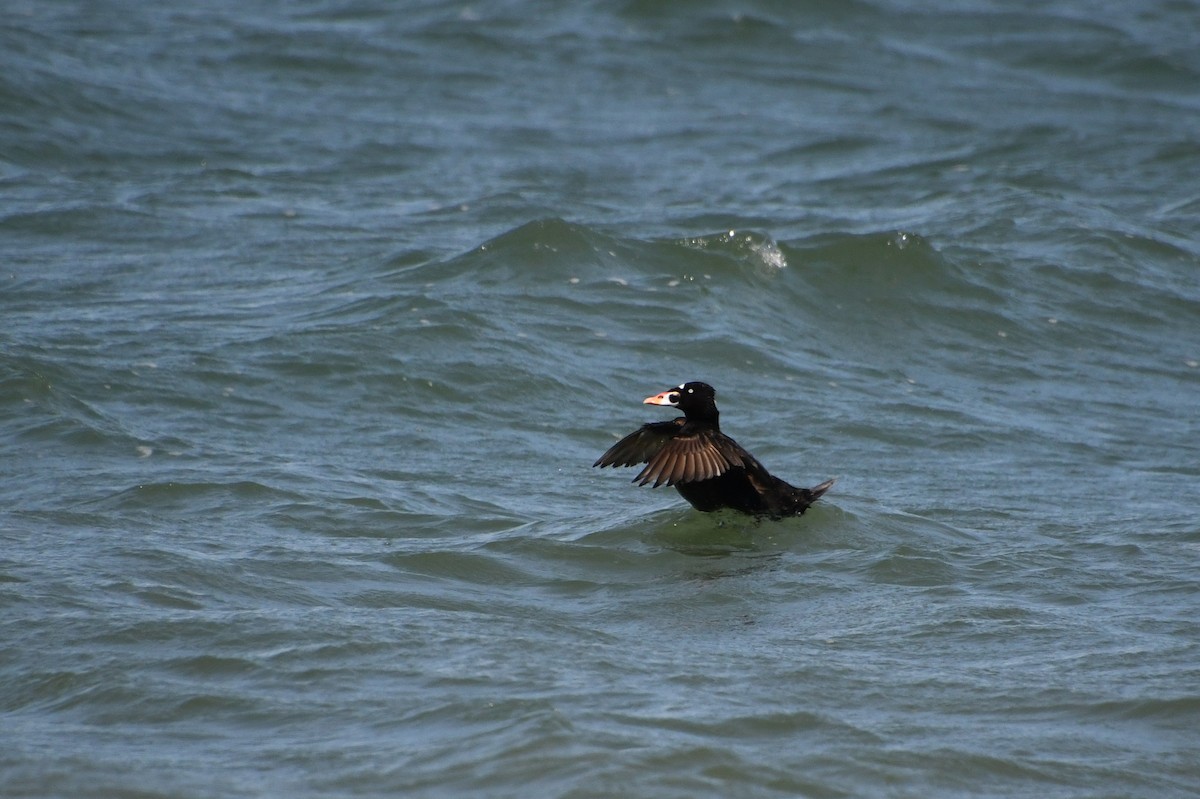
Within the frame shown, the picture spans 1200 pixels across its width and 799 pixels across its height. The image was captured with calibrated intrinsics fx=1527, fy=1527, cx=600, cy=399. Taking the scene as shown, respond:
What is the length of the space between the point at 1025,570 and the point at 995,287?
238 inches

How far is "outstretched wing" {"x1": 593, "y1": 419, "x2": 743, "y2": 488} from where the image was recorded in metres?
7.00

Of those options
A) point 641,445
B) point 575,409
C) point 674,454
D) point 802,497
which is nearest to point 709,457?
point 674,454

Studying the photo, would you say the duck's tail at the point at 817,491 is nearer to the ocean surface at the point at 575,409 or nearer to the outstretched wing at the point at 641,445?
the ocean surface at the point at 575,409

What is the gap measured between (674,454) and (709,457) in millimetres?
164

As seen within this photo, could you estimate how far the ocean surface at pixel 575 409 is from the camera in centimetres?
478

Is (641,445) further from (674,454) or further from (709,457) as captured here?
(709,457)

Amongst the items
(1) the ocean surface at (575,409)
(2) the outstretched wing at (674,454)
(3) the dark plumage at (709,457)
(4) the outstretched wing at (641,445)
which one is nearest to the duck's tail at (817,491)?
(3) the dark plumage at (709,457)

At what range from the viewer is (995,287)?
40.3 feet

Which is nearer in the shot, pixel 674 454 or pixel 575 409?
pixel 674 454

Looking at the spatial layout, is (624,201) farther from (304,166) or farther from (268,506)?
(268,506)

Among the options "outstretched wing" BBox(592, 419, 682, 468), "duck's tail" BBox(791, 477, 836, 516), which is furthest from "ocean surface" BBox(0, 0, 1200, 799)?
"outstretched wing" BBox(592, 419, 682, 468)

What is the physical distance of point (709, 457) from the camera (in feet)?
23.4

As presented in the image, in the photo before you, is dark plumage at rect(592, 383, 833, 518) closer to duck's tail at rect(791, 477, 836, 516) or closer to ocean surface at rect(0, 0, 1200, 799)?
duck's tail at rect(791, 477, 836, 516)

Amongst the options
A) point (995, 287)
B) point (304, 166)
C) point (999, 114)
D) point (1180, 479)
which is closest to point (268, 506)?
point (1180, 479)
